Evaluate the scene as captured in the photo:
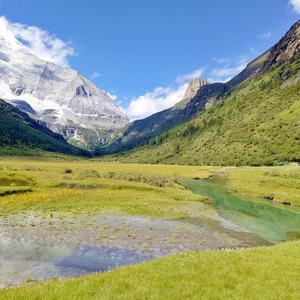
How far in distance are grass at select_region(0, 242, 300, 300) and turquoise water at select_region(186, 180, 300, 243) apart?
77.7 ft

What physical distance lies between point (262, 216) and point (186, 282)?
163ft

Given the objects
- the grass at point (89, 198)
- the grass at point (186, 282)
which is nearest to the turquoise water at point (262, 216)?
the grass at point (89, 198)

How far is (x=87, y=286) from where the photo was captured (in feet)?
63.3

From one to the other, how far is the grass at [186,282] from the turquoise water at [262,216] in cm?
2367

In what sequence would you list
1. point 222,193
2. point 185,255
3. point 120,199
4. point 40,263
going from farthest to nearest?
1. point 222,193
2. point 120,199
3. point 40,263
4. point 185,255

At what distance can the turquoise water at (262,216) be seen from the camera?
5122 cm

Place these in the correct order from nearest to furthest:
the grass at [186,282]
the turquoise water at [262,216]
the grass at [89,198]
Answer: the grass at [186,282] < the turquoise water at [262,216] < the grass at [89,198]

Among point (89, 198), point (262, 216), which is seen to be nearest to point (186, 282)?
point (89, 198)

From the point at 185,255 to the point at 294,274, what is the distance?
24.0 feet

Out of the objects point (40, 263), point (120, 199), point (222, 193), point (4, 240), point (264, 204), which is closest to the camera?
point (40, 263)

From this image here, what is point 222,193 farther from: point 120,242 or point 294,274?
point 294,274

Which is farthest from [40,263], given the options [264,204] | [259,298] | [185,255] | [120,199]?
[264,204]

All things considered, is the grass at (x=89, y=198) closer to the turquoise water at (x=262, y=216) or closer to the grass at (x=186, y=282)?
the turquoise water at (x=262, y=216)

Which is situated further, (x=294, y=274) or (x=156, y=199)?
(x=156, y=199)
